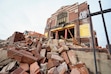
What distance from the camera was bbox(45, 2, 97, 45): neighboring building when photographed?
12055mm

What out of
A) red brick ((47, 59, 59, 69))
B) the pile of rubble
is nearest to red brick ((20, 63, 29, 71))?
the pile of rubble

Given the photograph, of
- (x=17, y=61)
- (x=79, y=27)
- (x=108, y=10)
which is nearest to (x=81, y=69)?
(x=108, y=10)

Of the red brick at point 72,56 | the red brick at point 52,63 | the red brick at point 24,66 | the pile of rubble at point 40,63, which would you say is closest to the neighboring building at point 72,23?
the red brick at point 72,56

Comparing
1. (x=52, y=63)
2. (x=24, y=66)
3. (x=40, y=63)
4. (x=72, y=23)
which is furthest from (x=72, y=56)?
(x=72, y=23)

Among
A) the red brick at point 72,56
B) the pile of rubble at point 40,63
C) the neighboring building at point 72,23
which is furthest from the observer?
the neighboring building at point 72,23

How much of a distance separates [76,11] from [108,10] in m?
12.0

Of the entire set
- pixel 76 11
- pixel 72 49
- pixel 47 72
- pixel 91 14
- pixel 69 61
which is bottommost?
pixel 47 72

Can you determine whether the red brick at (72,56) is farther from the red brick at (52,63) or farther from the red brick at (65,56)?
the red brick at (52,63)

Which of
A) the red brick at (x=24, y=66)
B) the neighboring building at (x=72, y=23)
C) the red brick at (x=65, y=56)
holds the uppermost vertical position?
the neighboring building at (x=72, y=23)

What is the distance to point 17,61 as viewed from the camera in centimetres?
307

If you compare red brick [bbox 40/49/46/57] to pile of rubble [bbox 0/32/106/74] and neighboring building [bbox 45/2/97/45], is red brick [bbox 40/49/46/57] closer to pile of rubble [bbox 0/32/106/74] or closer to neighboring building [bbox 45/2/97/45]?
pile of rubble [bbox 0/32/106/74]

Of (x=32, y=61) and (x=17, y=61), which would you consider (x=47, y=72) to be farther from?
(x=17, y=61)

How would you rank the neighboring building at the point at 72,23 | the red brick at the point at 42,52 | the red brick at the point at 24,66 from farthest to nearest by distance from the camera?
the neighboring building at the point at 72,23, the red brick at the point at 42,52, the red brick at the point at 24,66

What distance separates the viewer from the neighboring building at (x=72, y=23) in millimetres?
12055
